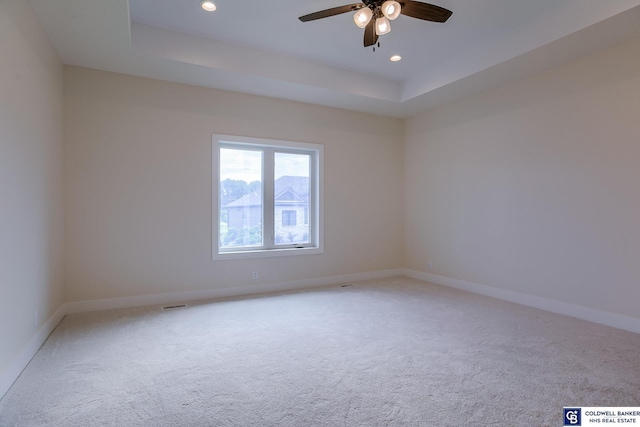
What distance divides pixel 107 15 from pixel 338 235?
12.5 ft

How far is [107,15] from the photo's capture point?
272 cm

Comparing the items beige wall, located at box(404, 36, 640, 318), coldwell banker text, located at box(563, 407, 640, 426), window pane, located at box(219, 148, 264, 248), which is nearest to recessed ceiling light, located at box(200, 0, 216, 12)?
window pane, located at box(219, 148, 264, 248)

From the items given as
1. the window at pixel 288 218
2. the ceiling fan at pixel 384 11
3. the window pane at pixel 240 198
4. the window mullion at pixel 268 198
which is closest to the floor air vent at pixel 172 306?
the window pane at pixel 240 198

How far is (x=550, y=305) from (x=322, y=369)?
2.95 meters

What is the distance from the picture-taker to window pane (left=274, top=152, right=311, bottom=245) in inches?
196

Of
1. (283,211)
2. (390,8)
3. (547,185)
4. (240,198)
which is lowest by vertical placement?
(283,211)

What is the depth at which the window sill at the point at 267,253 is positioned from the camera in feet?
14.5

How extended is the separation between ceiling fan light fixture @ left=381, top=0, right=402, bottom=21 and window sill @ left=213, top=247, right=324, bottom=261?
3233mm

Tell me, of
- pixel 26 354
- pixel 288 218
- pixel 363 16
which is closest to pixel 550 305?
pixel 288 218

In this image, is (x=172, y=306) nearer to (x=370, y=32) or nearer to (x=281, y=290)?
(x=281, y=290)

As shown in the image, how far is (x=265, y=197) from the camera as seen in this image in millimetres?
4852

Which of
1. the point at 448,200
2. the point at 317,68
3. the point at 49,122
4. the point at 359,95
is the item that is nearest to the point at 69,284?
the point at 49,122

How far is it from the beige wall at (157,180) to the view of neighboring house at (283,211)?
1.13 feet

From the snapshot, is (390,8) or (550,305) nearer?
(390,8)
